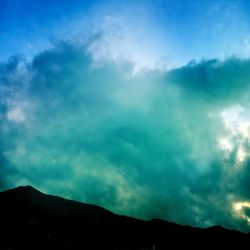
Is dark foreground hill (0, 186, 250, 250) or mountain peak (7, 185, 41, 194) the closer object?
dark foreground hill (0, 186, 250, 250)

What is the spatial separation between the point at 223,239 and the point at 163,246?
33.6 m

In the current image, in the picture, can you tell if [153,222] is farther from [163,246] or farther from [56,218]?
[56,218]

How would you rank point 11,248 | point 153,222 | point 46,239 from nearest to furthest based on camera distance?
point 11,248 → point 46,239 → point 153,222

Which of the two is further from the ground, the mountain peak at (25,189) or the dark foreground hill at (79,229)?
the mountain peak at (25,189)

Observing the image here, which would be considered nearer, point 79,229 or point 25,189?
point 79,229

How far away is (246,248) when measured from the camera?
11925 centimetres

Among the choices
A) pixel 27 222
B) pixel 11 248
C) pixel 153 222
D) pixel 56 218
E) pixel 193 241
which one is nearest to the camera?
pixel 11 248

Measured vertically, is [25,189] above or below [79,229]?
above

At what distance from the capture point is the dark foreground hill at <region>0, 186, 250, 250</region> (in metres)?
93.1

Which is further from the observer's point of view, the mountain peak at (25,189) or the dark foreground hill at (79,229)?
the mountain peak at (25,189)

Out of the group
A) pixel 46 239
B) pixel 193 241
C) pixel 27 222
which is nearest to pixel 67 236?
pixel 46 239

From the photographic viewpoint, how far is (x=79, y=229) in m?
103

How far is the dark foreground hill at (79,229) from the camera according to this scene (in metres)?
93.1

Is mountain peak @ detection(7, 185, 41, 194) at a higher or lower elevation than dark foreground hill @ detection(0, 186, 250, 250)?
higher
